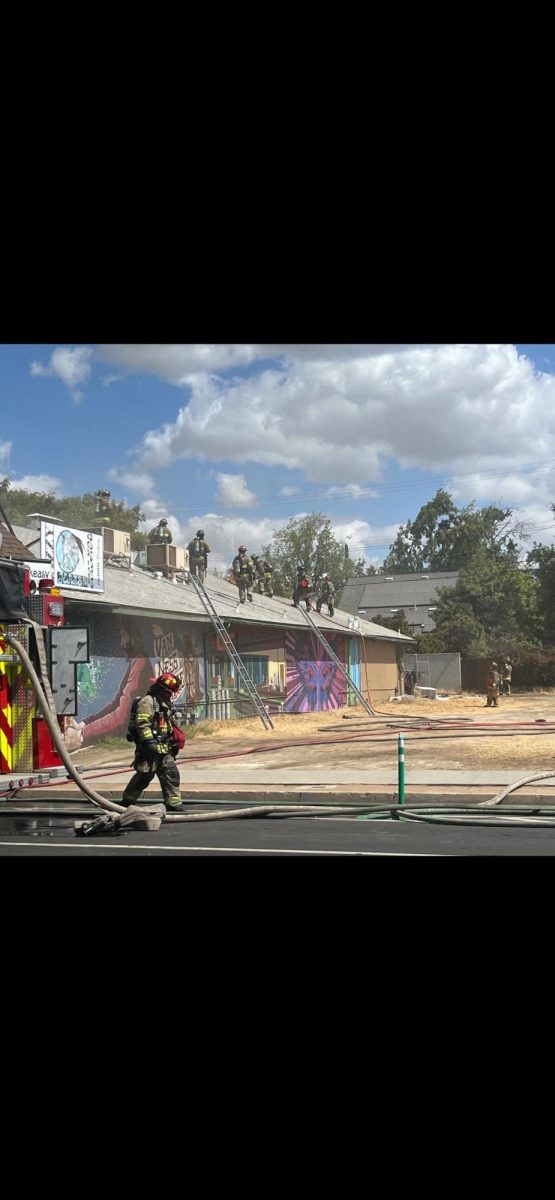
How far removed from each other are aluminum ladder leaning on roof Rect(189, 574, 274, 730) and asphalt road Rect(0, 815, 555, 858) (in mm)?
14782

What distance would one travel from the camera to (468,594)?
57.0 metres

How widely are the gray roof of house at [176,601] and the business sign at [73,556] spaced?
0.71 feet

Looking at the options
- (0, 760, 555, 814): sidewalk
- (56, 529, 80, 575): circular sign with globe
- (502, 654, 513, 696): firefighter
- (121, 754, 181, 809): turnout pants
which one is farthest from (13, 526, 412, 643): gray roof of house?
(502, 654, 513, 696): firefighter

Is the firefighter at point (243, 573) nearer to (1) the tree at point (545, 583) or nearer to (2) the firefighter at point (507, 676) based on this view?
(2) the firefighter at point (507, 676)

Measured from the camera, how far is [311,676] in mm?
33906

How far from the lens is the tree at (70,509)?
2419 inches

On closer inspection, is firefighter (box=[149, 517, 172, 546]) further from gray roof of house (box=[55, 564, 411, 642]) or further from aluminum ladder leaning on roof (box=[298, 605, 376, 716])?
aluminum ladder leaning on roof (box=[298, 605, 376, 716])

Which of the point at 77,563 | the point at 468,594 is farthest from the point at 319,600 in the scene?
the point at 468,594

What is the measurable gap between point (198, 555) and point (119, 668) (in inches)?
337

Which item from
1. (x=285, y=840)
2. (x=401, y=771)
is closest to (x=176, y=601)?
(x=401, y=771)

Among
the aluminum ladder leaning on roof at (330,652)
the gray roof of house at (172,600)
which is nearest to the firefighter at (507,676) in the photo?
the gray roof of house at (172,600)

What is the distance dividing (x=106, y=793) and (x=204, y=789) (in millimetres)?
1250
